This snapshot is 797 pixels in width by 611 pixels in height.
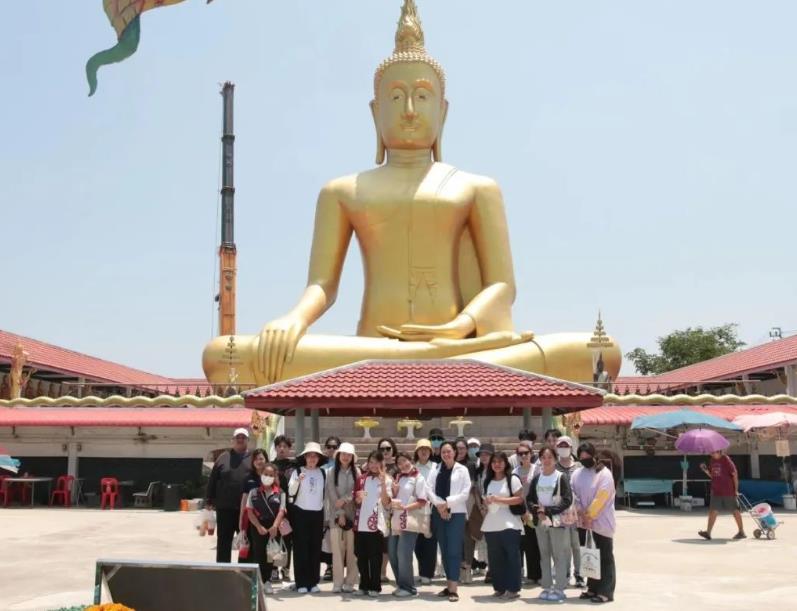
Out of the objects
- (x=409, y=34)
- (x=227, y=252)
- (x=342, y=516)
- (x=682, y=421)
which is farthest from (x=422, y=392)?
(x=227, y=252)

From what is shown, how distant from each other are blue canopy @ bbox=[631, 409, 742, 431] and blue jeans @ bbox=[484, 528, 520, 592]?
777 centimetres

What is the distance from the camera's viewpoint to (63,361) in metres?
23.3

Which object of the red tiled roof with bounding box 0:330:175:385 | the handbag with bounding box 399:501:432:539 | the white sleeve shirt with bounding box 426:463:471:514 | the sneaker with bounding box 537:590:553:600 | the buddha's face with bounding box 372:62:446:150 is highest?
the buddha's face with bounding box 372:62:446:150

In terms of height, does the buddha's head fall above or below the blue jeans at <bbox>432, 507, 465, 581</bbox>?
above

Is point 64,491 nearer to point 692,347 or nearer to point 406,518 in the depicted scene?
point 406,518

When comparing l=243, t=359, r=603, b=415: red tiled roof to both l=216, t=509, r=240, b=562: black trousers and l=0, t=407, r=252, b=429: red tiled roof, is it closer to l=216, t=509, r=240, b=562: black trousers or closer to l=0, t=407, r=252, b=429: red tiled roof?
l=216, t=509, r=240, b=562: black trousers

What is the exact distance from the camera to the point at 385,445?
7.16m

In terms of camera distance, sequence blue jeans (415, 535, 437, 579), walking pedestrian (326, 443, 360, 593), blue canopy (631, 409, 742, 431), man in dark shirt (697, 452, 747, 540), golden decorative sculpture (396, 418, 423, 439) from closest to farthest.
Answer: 1. walking pedestrian (326, 443, 360, 593)
2. blue jeans (415, 535, 437, 579)
3. man in dark shirt (697, 452, 747, 540)
4. blue canopy (631, 409, 742, 431)
5. golden decorative sculpture (396, 418, 423, 439)

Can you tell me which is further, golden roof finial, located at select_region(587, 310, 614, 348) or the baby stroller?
golden roof finial, located at select_region(587, 310, 614, 348)

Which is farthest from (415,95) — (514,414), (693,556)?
(693,556)

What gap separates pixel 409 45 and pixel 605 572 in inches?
528

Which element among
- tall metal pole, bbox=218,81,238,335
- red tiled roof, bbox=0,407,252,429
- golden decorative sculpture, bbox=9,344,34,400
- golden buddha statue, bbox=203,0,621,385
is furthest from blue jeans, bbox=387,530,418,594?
tall metal pole, bbox=218,81,238,335

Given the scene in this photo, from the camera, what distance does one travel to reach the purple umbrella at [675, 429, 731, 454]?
12.0 metres

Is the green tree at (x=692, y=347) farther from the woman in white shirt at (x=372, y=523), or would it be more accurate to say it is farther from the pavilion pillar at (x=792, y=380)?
the woman in white shirt at (x=372, y=523)
